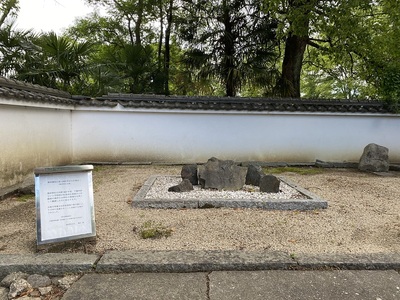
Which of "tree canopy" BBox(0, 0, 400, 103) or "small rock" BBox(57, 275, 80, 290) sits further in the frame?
"tree canopy" BBox(0, 0, 400, 103)

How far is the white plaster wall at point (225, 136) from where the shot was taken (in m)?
7.66

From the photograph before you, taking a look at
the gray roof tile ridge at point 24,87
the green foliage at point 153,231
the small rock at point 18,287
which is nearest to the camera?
the small rock at point 18,287

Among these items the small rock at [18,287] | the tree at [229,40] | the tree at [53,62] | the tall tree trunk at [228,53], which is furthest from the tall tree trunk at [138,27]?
the small rock at [18,287]

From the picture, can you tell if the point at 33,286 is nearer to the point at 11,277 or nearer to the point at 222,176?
the point at 11,277

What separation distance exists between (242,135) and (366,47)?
13.0ft

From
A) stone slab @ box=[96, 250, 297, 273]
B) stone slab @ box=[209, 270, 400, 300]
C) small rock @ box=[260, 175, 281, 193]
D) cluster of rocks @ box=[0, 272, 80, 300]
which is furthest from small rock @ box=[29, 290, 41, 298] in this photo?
small rock @ box=[260, 175, 281, 193]

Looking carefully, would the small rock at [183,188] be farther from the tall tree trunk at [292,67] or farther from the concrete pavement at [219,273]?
the tall tree trunk at [292,67]

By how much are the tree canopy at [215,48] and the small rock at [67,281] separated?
252 inches

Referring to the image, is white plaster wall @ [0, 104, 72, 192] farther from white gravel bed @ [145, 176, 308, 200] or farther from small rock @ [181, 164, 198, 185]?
small rock @ [181, 164, 198, 185]

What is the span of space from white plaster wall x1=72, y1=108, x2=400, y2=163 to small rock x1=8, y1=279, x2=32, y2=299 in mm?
5869

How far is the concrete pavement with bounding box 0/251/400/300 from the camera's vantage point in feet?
6.44

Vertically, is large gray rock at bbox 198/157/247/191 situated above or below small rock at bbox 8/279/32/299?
above

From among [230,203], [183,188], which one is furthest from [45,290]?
[183,188]

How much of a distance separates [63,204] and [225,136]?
5.92m
